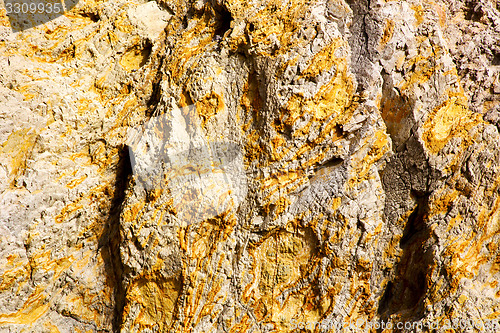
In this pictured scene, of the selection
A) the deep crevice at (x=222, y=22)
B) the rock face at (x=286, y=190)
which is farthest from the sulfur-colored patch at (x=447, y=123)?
the deep crevice at (x=222, y=22)

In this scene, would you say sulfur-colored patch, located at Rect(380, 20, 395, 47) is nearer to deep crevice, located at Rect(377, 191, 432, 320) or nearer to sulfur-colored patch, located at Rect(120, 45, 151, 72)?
deep crevice, located at Rect(377, 191, 432, 320)

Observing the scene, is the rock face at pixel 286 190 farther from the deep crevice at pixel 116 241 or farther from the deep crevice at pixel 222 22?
the deep crevice at pixel 222 22

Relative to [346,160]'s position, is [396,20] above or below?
above

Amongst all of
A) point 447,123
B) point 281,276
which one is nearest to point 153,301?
point 281,276

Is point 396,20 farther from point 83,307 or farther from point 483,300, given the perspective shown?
point 83,307

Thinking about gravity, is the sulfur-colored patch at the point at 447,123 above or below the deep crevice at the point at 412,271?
above

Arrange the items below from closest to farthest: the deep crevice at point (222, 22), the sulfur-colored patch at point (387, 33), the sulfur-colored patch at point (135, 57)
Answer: the sulfur-colored patch at point (387, 33), the deep crevice at point (222, 22), the sulfur-colored patch at point (135, 57)

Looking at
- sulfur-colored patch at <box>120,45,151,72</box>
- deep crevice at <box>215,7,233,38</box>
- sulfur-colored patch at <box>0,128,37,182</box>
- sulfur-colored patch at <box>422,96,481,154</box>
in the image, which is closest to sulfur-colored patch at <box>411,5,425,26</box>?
sulfur-colored patch at <box>422,96,481,154</box>

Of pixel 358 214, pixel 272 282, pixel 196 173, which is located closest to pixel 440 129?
pixel 358 214

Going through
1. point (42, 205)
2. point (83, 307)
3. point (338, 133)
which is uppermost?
point (338, 133)
